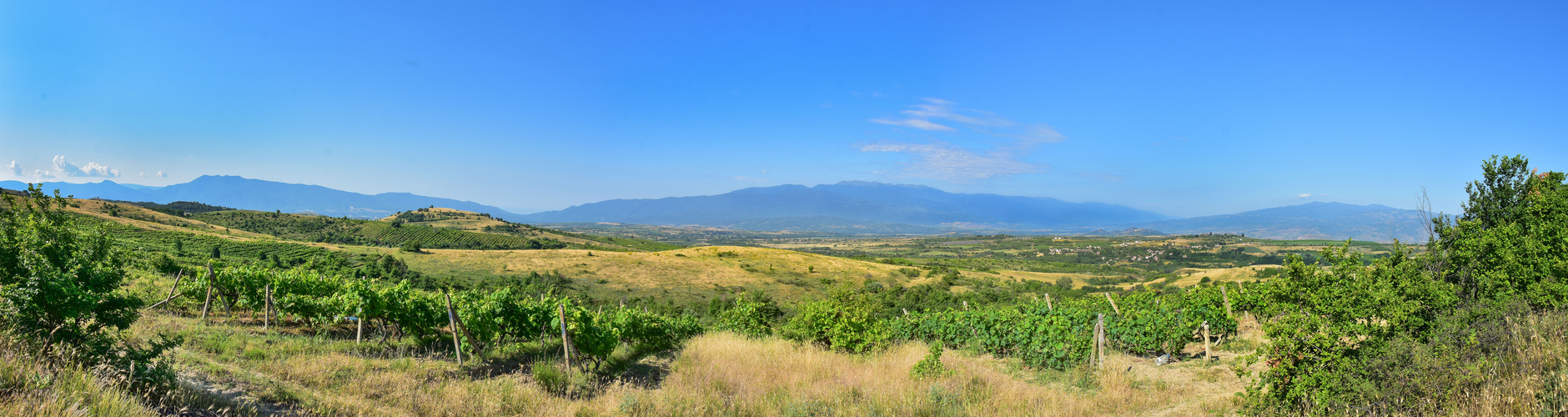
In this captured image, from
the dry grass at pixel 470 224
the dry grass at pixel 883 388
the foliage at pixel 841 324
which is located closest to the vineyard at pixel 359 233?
the dry grass at pixel 470 224

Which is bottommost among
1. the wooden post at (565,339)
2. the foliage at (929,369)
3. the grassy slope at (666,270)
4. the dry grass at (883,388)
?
the grassy slope at (666,270)

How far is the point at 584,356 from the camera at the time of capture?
11.4m

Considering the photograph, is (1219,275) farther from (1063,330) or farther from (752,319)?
(752,319)

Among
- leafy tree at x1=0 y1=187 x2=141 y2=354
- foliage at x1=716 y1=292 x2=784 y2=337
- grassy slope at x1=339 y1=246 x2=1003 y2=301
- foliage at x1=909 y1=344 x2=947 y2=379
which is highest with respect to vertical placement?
leafy tree at x1=0 y1=187 x2=141 y2=354

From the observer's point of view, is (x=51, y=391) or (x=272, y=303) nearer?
(x=51, y=391)

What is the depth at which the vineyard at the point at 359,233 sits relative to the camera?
8444cm

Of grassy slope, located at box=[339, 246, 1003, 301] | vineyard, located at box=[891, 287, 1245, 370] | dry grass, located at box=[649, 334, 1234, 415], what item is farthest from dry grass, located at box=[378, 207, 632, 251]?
dry grass, located at box=[649, 334, 1234, 415]

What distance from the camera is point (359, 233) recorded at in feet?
301

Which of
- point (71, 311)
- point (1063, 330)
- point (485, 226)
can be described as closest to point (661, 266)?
point (1063, 330)

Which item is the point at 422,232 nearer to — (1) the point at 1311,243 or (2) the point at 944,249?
(2) the point at 944,249

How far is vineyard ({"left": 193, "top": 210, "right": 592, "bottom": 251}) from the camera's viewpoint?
8444 cm

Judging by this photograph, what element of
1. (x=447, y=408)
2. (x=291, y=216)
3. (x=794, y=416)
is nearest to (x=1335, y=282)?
(x=794, y=416)

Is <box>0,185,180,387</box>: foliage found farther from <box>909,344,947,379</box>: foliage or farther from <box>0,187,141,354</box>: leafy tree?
<box>909,344,947,379</box>: foliage

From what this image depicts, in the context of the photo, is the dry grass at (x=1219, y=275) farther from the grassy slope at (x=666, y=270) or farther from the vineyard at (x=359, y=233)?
the vineyard at (x=359, y=233)
